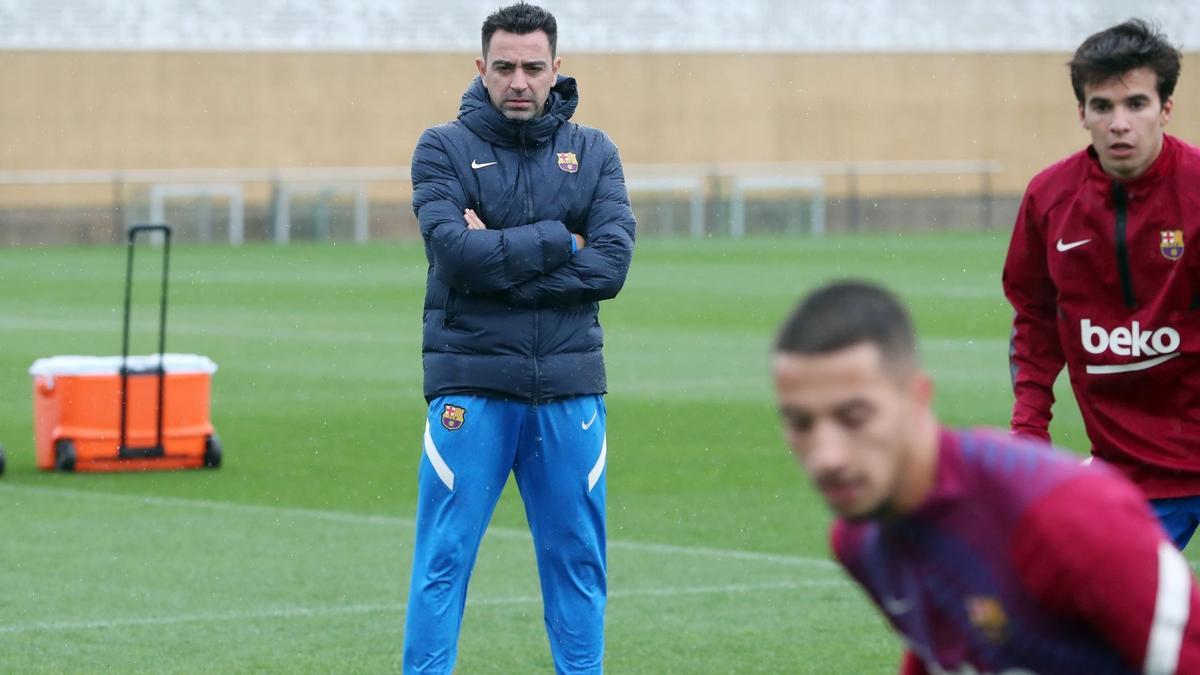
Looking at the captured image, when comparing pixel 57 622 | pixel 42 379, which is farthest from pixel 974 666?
pixel 42 379

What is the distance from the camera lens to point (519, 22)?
22.5 ft

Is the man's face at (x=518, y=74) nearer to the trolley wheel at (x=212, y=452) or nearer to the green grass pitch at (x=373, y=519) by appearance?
the green grass pitch at (x=373, y=519)

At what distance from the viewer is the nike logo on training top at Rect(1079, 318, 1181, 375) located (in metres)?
5.98

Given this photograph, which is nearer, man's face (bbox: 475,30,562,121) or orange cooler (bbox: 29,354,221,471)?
man's face (bbox: 475,30,562,121)

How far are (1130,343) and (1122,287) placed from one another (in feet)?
0.53

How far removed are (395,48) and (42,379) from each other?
32.0m

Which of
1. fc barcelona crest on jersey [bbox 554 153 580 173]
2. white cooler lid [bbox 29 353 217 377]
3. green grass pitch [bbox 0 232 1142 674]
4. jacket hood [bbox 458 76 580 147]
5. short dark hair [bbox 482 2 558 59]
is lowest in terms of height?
green grass pitch [bbox 0 232 1142 674]

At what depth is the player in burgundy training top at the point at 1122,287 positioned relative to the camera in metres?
5.78

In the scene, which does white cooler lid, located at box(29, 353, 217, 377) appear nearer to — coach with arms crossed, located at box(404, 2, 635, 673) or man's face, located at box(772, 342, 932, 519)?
coach with arms crossed, located at box(404, 2, 635, 673)

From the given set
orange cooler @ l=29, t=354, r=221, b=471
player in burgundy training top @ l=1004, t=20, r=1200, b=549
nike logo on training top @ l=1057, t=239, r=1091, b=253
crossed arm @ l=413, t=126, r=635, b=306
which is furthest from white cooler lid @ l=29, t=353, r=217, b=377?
nike logo on training top @ l=1057, t=239, r=1091, b=253

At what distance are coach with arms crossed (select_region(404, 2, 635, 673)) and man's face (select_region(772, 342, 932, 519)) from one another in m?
3.57

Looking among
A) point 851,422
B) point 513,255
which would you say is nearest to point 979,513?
point 851,422

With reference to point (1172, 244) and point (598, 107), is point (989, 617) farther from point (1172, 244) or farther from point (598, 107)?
point (598, 107)

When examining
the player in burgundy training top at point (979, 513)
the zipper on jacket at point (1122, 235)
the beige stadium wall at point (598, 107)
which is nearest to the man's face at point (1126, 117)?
the zipper on jacket at point (1122, 235)
